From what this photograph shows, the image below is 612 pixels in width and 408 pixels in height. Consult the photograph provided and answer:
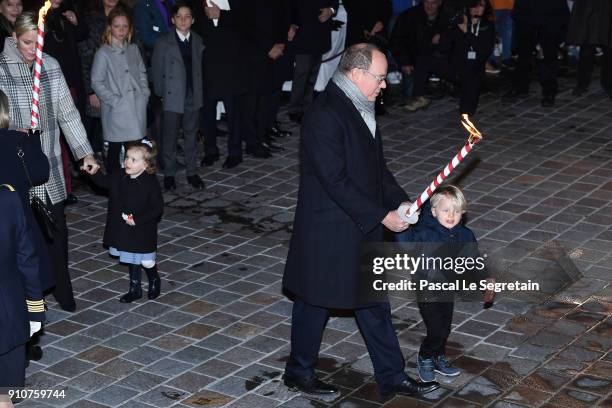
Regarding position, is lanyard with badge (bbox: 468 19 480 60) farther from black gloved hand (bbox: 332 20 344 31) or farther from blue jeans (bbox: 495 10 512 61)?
blue jeans (bbox: 495 10 512 61)

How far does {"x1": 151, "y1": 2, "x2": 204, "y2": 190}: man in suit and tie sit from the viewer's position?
11.8 m

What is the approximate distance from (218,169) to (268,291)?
373 cm

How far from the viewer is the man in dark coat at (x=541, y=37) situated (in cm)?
1600

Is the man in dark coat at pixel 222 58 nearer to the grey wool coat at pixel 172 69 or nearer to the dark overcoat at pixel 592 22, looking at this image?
the grey wool coat at pixel 172 69

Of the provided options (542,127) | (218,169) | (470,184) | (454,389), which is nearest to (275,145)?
(218,169)

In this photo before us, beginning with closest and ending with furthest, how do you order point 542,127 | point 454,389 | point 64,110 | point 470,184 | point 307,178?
point 307,178
point 454,389
point 64,110
point 470,184
point 542,127

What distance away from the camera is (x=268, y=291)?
375 inches

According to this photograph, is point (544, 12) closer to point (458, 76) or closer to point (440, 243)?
point (458, 76)

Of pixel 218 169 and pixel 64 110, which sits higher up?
pixel 64 110

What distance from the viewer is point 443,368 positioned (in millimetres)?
7879

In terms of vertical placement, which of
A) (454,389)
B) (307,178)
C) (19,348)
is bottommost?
(454,389)

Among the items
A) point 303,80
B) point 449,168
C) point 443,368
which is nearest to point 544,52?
point 303,80

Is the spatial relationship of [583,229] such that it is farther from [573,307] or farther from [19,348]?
[19,348]

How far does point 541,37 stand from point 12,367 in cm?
1171
